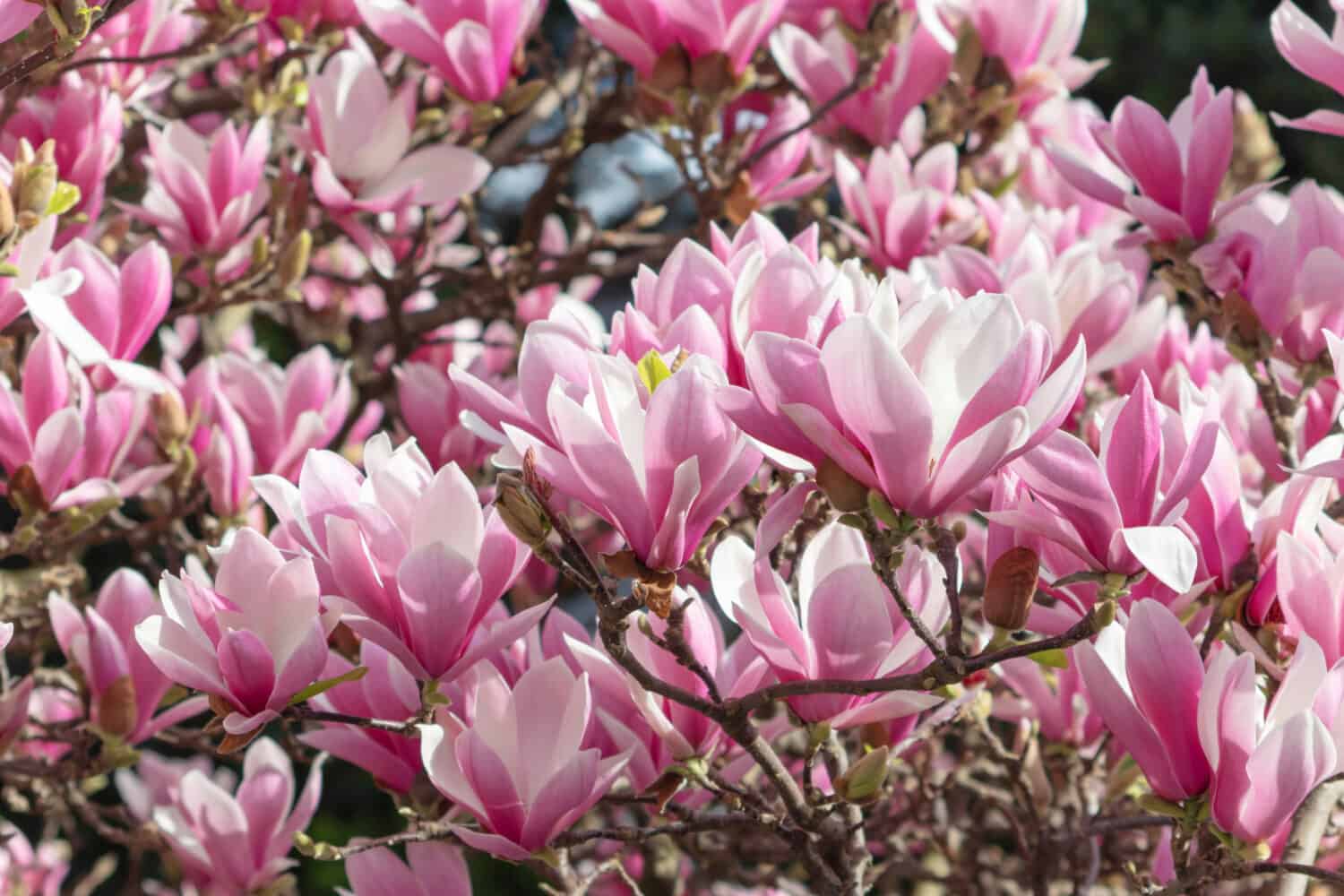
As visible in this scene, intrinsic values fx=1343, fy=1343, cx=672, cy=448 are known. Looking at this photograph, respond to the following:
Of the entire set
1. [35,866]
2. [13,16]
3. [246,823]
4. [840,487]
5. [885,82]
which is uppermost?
[13,16]

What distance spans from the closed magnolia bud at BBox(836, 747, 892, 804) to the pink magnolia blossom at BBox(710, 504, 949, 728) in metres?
0.03

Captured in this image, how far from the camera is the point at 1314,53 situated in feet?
3.70

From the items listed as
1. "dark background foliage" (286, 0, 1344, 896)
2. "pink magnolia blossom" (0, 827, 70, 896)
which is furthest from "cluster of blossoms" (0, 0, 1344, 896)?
"dark background foliage" (286, 0, 1344, 896)

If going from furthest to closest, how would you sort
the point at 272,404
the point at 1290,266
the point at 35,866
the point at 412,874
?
the point at 35,866 → the point at 272,404 → the point at 1290,266 → the point at 412,874

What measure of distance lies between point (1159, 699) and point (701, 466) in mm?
317

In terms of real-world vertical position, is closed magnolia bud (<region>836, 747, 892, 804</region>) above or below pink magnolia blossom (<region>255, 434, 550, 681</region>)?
below

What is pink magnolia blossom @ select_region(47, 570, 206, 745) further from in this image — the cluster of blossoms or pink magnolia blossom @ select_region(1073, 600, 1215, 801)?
pink magnolia blossom @ select_region(1073, 600, 1215, 801)

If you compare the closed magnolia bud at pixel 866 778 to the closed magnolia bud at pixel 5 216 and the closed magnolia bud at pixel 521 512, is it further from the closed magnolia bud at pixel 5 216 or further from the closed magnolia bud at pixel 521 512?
the closed magnolia bud at pixel 5 216

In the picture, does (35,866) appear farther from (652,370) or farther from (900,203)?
(652,370)

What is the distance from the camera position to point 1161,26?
18.8ft

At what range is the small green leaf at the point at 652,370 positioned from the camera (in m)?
0.79

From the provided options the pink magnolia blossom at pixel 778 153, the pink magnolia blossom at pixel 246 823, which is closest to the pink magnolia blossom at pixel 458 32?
the pink magnolia blossom at pixel 778 153

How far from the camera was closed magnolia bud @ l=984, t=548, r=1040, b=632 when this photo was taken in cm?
77

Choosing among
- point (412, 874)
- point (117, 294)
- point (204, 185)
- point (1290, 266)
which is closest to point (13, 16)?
point (117, 294)
